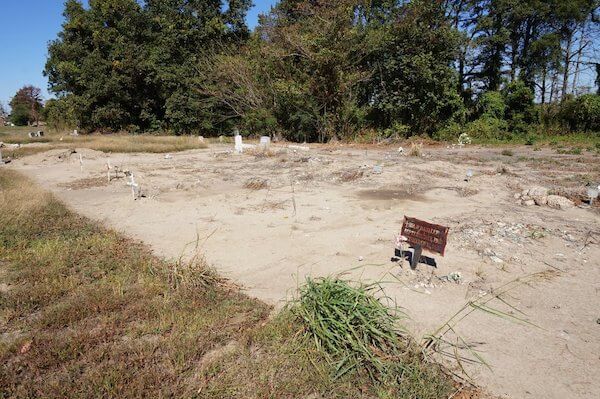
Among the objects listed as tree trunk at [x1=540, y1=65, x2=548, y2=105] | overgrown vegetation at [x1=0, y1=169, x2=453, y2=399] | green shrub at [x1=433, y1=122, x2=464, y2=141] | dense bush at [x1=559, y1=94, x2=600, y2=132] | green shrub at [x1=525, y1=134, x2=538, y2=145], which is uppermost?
tree trunk at [x1=540, y1=65, x2=548, y2=105]

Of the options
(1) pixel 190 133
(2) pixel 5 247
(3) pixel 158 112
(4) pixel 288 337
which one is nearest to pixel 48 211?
(2) pixel 5 247

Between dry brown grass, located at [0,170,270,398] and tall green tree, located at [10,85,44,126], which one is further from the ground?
tall green tree, located at [10,85,44,126]

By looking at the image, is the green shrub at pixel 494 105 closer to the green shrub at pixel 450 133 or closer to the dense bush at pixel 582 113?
the green shrub at pixel 450 133

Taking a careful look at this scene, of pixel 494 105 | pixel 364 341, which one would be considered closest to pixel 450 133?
pixel 494 105

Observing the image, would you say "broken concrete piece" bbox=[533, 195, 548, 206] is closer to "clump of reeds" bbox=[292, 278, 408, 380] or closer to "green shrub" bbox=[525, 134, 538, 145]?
"clump of reeds" bbox=[292, 278, 408, 380]

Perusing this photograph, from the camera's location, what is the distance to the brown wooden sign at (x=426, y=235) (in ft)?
12.5

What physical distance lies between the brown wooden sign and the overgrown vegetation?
1.20m

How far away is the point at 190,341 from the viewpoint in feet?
9.09

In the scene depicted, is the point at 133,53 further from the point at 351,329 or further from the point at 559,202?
the point at 351,329

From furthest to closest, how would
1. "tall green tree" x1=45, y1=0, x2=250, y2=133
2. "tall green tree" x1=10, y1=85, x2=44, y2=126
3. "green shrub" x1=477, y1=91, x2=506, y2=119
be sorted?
"tall green tree" x1=10, y1=85, x2=44, y2=126 → "tall green tree" x1=45, y1=0, x2=250, y2=133 → "green shrub" x1=477, y1=91, x2=506, y2=119

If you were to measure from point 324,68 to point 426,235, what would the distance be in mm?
15020

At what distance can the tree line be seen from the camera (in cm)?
1781

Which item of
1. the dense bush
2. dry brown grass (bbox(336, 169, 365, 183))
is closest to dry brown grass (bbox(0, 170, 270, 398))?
dry brown grass (bbox(336, 169, 365, 183))

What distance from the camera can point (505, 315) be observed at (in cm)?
323
